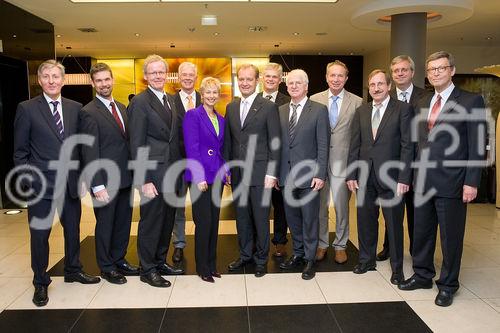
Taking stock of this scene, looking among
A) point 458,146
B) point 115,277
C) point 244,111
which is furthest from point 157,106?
point 458,146

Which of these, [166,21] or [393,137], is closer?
[393,137]

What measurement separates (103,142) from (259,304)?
185cm

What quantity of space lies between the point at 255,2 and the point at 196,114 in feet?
15.4

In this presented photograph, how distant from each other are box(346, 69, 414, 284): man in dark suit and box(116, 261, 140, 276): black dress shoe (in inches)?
84.2

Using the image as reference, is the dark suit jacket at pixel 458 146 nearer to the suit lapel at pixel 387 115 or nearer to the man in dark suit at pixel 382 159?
the man in dark suit at pixel 382 159

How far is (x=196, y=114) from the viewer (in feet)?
11.8

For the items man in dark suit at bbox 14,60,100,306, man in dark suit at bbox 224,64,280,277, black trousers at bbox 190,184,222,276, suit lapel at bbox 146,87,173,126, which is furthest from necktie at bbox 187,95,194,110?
man in dark suit at bbox 14,60,100,306

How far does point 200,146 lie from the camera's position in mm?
3607

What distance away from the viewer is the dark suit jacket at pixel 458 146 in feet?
10.6

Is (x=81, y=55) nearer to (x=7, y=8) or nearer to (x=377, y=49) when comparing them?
(x=7, y=8)

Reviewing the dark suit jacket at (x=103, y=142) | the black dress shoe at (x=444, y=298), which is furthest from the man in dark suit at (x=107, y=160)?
the black dress shoe at (x=444, y=298)

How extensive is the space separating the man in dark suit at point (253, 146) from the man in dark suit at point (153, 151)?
1.66ft

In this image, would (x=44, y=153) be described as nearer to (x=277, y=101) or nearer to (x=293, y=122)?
(x=293, y=122)

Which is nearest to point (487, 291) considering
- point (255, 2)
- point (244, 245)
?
point (244, 245)
